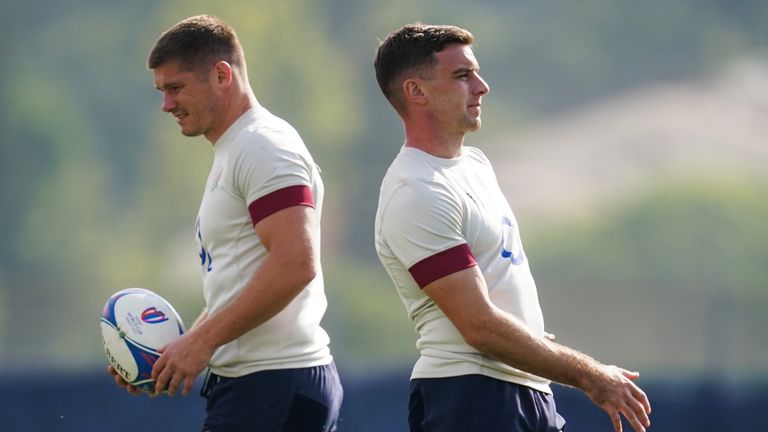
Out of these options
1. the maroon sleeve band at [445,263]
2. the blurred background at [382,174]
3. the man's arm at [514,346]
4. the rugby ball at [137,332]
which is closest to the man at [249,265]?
the rugby ball at [137,332]

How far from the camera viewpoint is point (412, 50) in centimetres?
359

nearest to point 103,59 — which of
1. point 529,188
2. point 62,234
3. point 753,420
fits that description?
point 62,234

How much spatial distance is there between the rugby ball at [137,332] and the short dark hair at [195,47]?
777mm

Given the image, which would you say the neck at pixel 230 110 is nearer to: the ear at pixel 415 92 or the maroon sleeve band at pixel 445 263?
the ear at pixel 415 92

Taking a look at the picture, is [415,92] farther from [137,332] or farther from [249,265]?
[137,332]

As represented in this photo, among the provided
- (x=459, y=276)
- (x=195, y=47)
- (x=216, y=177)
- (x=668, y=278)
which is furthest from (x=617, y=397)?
(x=668, y=278)

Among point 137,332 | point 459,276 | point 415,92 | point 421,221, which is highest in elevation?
point 415,92

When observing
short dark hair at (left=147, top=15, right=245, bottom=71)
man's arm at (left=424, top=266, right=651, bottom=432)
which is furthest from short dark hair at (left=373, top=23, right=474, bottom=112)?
A: man's arm at (left=424, top=266, right=651, bottom=432)

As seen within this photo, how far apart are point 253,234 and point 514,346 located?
845mm

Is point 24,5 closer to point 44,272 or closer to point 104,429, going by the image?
point 44,272

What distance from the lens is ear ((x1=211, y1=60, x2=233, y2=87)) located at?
3.56m

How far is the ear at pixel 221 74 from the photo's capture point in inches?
140

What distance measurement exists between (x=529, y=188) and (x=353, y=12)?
1.53m

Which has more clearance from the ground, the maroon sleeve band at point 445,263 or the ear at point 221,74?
the ear at point 221,74
